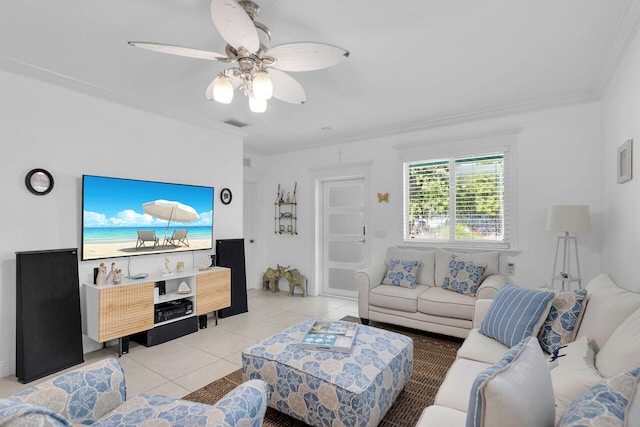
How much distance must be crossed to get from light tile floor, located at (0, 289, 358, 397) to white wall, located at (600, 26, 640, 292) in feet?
9.35

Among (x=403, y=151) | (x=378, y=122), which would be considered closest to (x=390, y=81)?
(x=378, y=122)

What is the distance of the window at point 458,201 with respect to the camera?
3943mm

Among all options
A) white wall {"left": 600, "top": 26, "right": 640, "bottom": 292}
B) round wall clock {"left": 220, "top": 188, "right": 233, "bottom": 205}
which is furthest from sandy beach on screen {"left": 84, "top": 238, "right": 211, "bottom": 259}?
white wall {"left": 600, "top": 26, "right": 640, "bottom": 292}

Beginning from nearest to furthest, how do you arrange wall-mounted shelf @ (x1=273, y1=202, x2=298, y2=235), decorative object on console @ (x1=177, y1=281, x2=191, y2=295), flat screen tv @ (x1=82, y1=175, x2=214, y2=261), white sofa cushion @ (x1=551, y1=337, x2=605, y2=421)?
white sofa cushion @ (x1=551, y1=337, x2=605, y2=421), flat screen tv @ (x1=82, y1=175, x2=214, y2=261), decorative object on console @ (x1=177, y1=281, x2=191, y2=295), wall-mounted shelf @ (x1=273, y1=202, x2=298, y2=235)

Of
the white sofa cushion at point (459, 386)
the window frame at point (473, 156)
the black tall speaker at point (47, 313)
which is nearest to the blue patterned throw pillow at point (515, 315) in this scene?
the white sofa cushion at point (459, 386)

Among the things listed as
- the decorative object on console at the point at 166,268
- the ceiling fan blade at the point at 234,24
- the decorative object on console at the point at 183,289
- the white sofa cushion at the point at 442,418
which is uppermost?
the ceiling fan blade at the point at 234,24

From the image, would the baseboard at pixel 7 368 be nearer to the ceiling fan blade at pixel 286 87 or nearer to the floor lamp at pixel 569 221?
the ceiling fan blade at pixel 286 87

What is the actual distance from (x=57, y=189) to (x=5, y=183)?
348 millimetres

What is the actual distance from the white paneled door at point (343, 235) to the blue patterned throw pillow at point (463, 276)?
1463 millimetres

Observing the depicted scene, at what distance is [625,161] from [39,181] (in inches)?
186

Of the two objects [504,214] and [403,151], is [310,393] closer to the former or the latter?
[504,214]

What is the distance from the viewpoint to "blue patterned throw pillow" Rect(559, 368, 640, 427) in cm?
82

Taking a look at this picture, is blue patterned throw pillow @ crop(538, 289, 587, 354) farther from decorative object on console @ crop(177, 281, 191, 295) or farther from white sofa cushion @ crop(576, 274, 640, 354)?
decorative object on console @ crop(177, 281, 191, 295)

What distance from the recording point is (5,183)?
105 inches
